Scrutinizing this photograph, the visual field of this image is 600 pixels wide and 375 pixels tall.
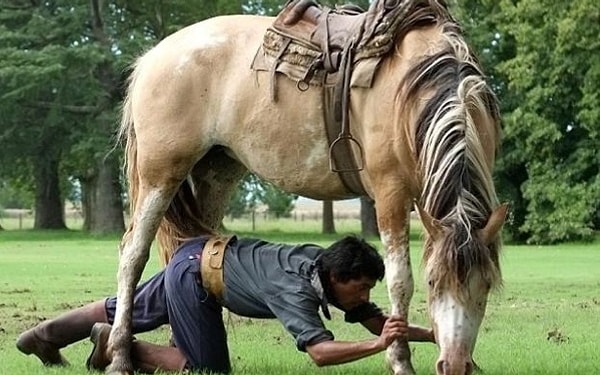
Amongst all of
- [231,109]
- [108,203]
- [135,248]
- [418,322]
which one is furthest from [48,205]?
[231,109]

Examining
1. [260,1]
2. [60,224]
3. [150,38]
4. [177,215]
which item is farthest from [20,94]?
[177,215]

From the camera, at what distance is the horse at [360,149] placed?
17.7 ft

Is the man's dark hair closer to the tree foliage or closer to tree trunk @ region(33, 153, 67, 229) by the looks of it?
the tree foliage

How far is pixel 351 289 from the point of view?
→ 6.01 m

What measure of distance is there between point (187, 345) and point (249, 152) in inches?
49.2

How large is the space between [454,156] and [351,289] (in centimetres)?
92

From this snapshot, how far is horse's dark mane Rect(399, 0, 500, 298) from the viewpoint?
532 centimetres

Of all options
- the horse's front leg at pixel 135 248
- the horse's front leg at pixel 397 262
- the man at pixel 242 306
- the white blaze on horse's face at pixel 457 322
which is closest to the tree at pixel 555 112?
the horse's front leg at pixel 135 248

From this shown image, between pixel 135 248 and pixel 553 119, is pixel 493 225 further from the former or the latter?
pixel 553 119

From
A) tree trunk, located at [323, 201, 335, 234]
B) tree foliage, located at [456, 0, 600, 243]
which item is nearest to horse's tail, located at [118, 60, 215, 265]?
tree foliage, located at [456, 0, 600, 243]

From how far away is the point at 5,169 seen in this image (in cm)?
4066

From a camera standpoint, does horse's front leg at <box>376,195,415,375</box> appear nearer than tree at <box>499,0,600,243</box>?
Yes

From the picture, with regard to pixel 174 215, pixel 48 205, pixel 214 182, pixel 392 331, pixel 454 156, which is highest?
pixel 454 156

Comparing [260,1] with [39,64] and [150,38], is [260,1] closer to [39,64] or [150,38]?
[150,38]
